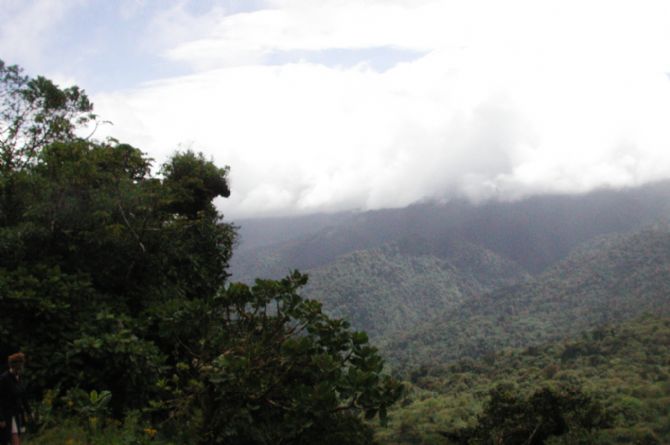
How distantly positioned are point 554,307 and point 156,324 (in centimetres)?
17458

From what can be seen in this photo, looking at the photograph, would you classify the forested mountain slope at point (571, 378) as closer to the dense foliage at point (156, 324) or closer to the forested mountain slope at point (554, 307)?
the dense foliage at point (156, 324)

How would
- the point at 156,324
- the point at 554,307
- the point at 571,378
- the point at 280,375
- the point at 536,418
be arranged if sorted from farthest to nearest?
the point at 554,307, the point at 571,378, the point at 536,418, the point at 156,324, the point at 280,375

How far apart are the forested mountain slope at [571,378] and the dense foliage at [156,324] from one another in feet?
61.3

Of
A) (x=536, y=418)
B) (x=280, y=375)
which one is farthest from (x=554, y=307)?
(x=280, y=375)

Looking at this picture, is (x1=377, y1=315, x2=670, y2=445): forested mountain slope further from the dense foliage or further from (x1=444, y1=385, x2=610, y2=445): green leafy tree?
the dense foliage

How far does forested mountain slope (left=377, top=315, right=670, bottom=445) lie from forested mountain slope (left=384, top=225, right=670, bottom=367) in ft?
104

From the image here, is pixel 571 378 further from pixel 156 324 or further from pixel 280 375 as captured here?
pixel 280 375

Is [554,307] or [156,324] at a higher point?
[156,324]

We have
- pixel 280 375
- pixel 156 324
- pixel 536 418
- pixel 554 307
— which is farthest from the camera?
pixel 554 307

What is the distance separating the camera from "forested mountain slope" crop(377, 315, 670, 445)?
35062 millimetres

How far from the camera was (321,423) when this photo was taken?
548 centimetres

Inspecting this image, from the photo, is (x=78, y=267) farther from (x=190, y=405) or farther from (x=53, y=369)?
(x=190, y=405)

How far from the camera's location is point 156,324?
33.6ft

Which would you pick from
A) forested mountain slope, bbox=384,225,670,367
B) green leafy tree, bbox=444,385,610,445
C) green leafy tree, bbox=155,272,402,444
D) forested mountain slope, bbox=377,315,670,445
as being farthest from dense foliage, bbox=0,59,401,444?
forested mountain slope, bbox=384,225,670,367
